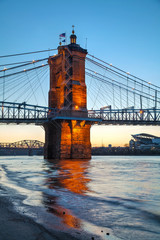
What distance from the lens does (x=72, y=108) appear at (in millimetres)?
56656

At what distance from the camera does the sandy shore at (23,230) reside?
4984 mm

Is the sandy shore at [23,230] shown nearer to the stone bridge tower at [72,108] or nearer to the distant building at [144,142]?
the stone bridge tower at [72,108]

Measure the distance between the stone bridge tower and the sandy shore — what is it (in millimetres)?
48056

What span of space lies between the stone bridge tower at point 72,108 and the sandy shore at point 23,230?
158 ft

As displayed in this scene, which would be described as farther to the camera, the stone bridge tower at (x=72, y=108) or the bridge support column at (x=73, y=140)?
the stone bridge tower at (x=72, y=108)

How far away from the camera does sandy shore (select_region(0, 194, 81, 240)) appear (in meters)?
4.98

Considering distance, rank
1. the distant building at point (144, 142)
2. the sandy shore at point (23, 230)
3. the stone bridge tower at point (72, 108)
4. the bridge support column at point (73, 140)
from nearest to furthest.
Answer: the sandy shore at point (23, 230) → the bridge support column at point (73, 140) → the stone bridge tower at point (72, 108) → the distant building at point (144, 142)

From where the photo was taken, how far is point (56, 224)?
19.6ft

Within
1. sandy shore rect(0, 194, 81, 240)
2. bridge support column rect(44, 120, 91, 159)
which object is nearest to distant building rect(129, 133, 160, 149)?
bridge support column rect(44, 120, 91, 159)

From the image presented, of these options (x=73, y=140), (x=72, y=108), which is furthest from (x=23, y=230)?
(x=72, y=108)

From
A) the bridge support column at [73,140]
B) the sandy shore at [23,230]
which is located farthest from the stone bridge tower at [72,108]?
the sandy shore at [23,230]

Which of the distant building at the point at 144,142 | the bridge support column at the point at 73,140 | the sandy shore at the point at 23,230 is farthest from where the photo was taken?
the distant building at the point at 144,142

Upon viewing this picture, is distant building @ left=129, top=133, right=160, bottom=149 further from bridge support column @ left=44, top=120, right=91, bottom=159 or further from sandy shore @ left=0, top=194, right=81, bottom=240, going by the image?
sandy shore @ left=0, top=194, right=81, bottom=240

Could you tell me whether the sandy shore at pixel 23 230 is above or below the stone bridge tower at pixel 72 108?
below
